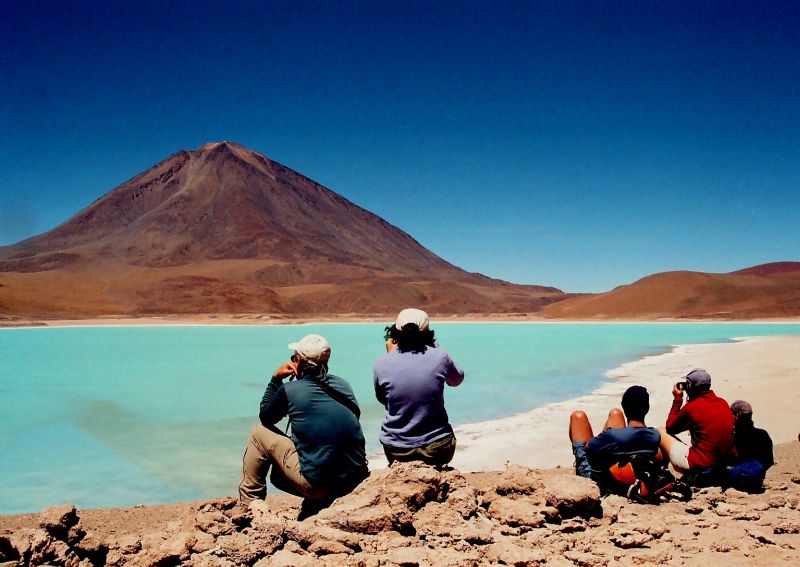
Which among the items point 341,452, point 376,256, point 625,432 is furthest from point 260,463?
point 376,256

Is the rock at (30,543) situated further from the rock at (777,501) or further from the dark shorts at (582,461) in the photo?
the rock at (777,501)

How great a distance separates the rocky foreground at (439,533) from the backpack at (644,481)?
0.28 meters

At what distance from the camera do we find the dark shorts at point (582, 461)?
3.84m

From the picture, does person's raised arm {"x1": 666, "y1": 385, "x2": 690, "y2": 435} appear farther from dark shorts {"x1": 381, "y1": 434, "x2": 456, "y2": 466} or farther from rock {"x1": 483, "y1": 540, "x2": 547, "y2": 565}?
rock {"x1": 483, "y1": 540, "x2": 547, "y2": 565}

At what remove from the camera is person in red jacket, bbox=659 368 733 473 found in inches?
152

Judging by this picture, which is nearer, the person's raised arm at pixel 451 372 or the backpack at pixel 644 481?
the person's raised arm at pixel 451 372

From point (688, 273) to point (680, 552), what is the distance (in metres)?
77.5

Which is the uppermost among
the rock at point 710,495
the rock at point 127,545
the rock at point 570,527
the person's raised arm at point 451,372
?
the person's raised arm at point 451,372

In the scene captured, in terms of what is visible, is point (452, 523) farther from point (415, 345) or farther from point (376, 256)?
point (376, 256)

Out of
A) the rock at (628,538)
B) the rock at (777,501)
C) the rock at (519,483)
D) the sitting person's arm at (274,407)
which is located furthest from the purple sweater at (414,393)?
the rock at (777,501)

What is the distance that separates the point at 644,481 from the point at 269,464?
2.05 m

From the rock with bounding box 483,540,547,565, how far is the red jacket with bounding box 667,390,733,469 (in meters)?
1.68

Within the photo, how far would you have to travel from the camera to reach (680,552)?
112 inches

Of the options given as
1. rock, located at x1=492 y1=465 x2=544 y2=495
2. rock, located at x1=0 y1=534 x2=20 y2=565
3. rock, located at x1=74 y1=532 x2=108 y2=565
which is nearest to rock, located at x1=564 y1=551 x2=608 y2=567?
rock, located at x1=492 y1=465 x2=544 y2=495
